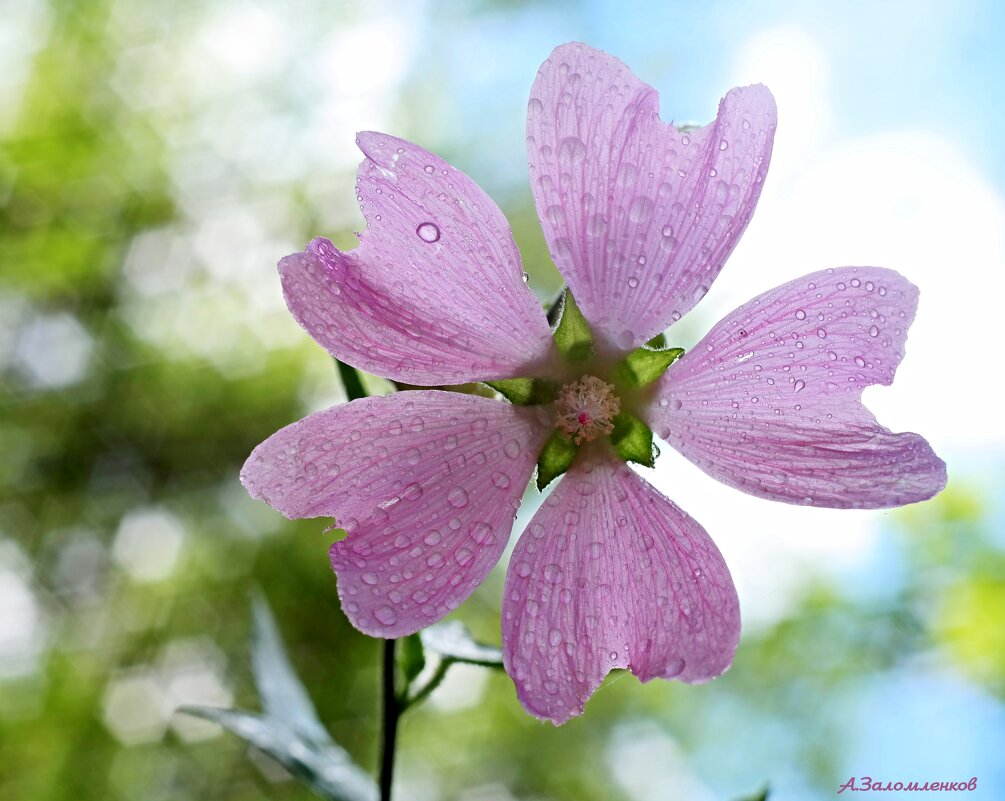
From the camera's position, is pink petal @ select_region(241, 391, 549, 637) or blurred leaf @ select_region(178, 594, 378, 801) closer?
pink petal @ select_region(241, 391, 549, 637)

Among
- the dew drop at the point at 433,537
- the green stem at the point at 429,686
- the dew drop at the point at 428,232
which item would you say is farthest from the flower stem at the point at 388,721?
the dew drop at the point at 428,232

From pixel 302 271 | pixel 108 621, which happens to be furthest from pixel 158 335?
pixel 302 271

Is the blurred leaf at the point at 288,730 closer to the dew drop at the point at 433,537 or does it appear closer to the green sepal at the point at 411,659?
the green sepal at the point at 411,659

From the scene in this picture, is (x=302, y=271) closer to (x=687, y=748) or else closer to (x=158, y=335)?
(x=687, y=748)

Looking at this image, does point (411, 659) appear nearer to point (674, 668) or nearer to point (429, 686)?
point (429, 686)

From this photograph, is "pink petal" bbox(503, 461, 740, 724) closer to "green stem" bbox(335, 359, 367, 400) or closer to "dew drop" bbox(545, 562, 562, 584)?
"dew drop" bbox(545, 562, 562, 584)

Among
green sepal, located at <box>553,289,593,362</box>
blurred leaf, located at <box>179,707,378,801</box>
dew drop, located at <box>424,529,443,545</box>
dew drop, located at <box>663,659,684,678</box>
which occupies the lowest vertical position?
blurred leaf, located at <box>179,707,378,801</box>

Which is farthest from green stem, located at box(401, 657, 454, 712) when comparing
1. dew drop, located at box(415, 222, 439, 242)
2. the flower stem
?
dew drop, located at box(415, 222, 439, 242)
